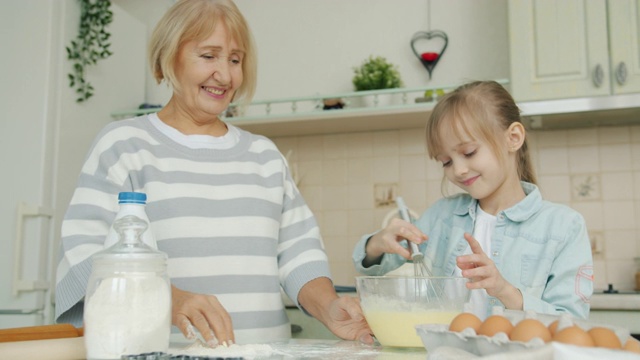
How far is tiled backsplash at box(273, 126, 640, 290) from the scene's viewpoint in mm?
2348

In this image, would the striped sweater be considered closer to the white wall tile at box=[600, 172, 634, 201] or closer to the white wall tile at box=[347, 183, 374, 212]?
the white wall tile at box=[347, 183, 374, 212]

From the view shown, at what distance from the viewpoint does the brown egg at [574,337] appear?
1.83 ft

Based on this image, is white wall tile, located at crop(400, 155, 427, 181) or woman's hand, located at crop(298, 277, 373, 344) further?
white wall tile, located at crop(400, 155, 427, 181)

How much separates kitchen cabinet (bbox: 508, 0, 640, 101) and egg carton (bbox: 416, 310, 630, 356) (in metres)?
1.64

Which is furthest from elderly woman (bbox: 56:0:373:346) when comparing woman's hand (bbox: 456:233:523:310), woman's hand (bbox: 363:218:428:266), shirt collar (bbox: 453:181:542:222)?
shirt collar (bbox: 453:181:542:222)

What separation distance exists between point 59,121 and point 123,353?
1.93 metres

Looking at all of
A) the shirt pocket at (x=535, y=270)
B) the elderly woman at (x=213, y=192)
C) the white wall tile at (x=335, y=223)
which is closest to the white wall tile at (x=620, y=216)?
the white wall tile at (x=335, y=223)

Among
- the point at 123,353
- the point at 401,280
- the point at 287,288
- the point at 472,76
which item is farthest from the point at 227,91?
the point at 472,76

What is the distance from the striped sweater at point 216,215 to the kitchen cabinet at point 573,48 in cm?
122

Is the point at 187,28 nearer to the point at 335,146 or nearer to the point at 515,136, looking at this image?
the point at 515,136

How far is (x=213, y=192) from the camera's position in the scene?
3.98ft

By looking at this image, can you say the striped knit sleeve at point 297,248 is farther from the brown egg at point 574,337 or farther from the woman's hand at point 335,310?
the brown egg at point 574,337

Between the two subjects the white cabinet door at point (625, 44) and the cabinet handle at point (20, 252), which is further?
the cabinet handle at point (20, 252)

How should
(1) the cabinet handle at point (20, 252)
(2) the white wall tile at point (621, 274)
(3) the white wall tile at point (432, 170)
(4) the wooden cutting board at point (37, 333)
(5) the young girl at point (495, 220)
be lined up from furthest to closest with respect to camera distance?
(3) the white wall tile at point (432, 170)
(2) the white wall tile at point (621, 274)
(1) the cabinet handle at point (20, 252)
(5) the young girl at point (495, 220)
(4) the wooden cutting board at point (37, 333)
